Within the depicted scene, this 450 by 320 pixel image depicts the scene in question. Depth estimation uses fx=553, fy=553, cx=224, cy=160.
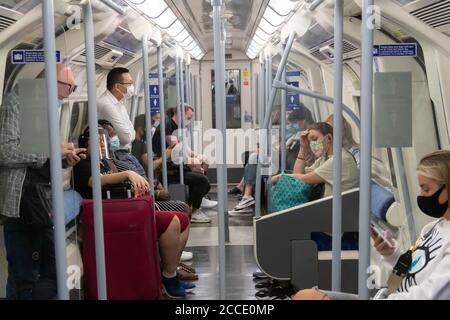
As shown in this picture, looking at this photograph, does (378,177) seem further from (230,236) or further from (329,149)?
(230,236)

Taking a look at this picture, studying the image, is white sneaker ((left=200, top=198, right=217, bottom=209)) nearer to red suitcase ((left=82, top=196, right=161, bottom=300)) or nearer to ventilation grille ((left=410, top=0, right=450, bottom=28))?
red suitcase ((left=82, top=196, right=161, bottom=300))

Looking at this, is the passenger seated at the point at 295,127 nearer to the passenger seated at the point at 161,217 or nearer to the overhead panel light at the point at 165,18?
the passenger seated at the point at 161,217

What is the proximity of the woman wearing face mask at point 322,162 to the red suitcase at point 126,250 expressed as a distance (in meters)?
1.13

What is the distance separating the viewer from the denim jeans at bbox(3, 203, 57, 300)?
95.3 inches

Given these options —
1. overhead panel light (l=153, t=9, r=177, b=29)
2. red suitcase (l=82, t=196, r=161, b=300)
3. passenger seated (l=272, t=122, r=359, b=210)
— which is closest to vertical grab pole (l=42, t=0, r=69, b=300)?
red suitcase (l=82, t=196, r=161, b=300)

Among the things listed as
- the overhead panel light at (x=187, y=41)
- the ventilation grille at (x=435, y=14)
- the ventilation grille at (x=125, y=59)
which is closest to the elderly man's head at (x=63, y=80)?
the ventilation grille at (x=435, y=14)

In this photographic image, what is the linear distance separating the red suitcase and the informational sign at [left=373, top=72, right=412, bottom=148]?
1.65 metres

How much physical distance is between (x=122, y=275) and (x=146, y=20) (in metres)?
2.47

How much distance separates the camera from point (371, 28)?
205 centimetres

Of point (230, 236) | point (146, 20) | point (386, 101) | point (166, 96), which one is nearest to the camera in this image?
point (386, 101)

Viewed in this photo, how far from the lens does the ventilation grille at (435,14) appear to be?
239 cm

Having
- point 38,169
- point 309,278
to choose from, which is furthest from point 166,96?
point 38,169

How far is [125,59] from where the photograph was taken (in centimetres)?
522

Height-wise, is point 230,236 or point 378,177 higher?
point 378,177
